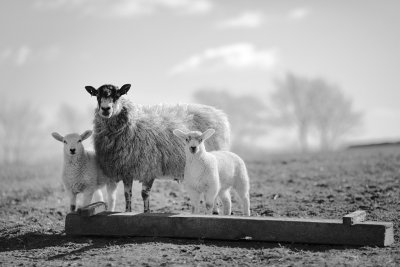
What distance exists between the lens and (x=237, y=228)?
8.63 meters

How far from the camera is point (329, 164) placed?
21.0m

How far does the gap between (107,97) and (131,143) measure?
1.11 m

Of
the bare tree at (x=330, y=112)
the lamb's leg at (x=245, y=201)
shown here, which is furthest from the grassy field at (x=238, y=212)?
the bare tree at (x=330, y=112)

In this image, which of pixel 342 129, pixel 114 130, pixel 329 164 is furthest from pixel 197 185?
pixel 342 129

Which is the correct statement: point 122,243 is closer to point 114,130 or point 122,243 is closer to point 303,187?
point 114,130

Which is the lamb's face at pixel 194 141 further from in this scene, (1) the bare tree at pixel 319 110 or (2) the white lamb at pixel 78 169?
(1) the bare tree at pixel 319 110

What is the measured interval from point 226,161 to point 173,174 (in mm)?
1767

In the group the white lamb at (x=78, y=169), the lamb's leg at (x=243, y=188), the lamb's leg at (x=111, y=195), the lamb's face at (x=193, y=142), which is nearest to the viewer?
the lamb's face at (x=193, y=142)

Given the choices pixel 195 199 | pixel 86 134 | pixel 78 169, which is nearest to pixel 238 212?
pixel 195 199

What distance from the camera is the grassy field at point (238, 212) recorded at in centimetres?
774

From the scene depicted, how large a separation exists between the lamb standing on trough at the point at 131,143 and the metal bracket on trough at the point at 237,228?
127cm

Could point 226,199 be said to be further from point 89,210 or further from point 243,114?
point 243,114

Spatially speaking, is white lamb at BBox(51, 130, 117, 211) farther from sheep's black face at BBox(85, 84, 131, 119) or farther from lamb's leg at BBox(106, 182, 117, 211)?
sheep's black face at BBox(85, 84, 131, 119)

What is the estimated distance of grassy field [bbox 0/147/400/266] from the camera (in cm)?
774
